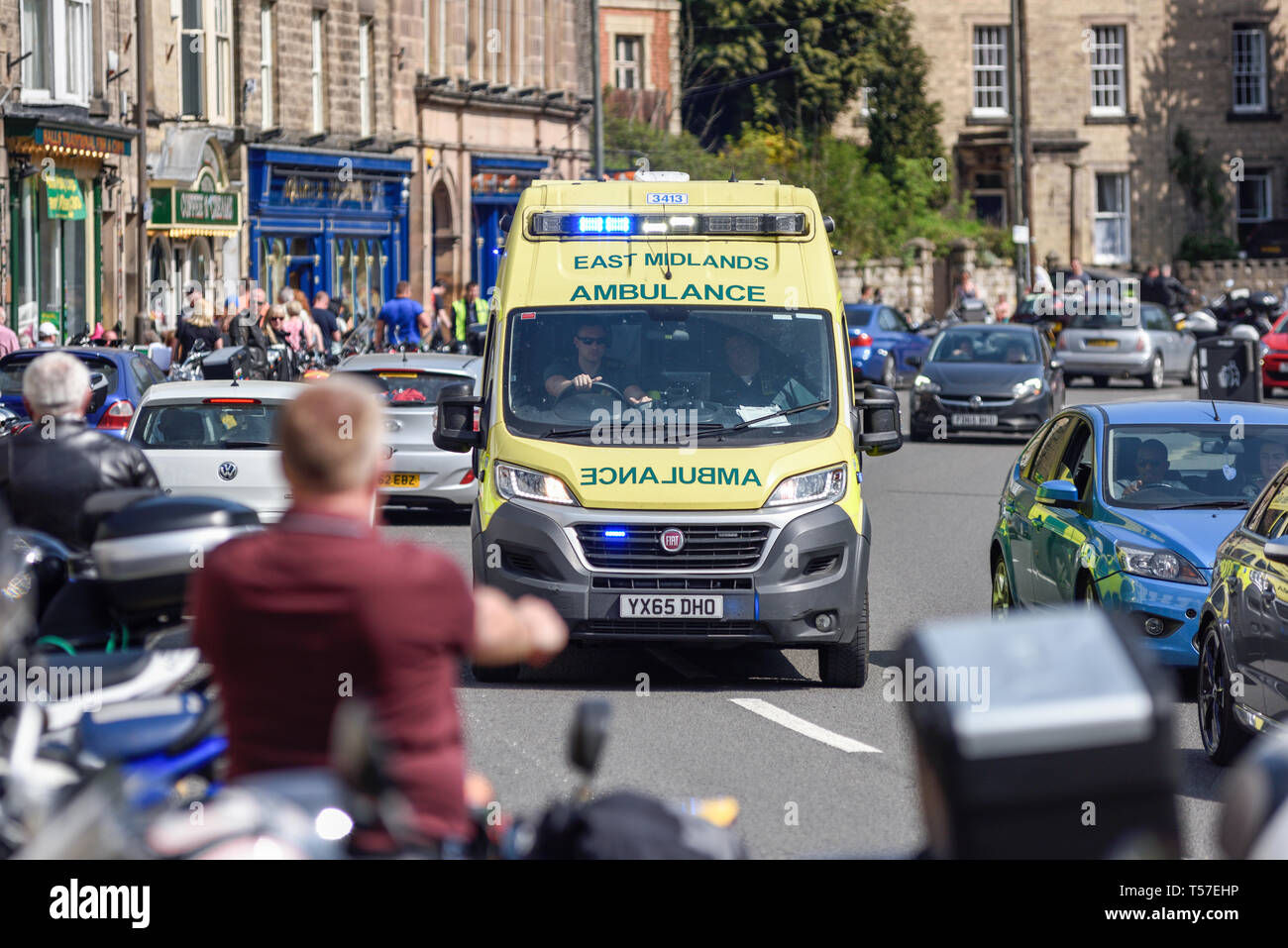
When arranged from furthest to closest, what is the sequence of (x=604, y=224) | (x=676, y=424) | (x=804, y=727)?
1. (x=604, y=224)
2. (x=676, y=424)
3. (x=804, y=727)

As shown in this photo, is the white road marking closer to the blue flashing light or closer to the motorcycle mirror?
the blue flashing light

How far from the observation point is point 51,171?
101 ft

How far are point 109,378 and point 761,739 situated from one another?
37.3 ft

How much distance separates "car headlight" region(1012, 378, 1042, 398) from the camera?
2817 cm

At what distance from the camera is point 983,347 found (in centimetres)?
2931

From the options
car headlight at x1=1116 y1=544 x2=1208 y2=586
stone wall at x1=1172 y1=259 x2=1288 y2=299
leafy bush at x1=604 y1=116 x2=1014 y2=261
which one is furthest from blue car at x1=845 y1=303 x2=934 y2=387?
car headlight at x1=1116 y1=544 x2=1208 y2=586

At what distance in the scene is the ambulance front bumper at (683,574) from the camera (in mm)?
10648

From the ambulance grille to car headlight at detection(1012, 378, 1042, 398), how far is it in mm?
18072

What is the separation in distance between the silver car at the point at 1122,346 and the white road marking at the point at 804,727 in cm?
2931

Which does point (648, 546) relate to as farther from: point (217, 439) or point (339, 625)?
point (339, 625)

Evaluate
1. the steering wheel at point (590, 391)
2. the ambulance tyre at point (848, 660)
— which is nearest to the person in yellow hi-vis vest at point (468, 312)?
the steering wheel at point (590, 391)

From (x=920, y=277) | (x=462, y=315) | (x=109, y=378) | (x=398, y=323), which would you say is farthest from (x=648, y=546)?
(x=920, y=277)

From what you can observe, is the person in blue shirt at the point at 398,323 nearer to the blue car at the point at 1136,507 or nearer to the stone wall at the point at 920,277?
the blue car at the point at 1136,507
